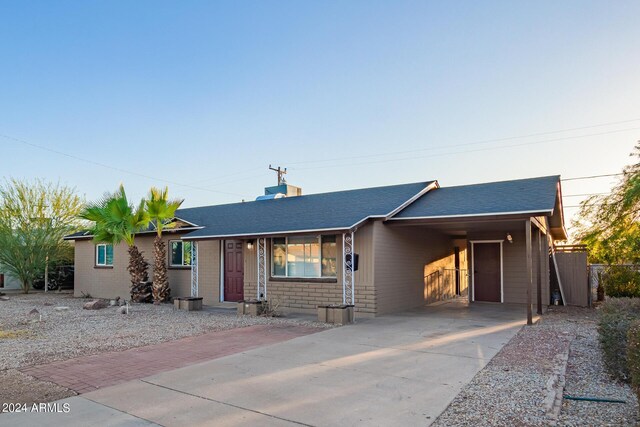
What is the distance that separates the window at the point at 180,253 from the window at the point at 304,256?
4.52 metres

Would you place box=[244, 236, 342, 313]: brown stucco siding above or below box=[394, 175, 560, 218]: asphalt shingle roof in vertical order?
below

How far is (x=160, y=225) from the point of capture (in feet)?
48.9

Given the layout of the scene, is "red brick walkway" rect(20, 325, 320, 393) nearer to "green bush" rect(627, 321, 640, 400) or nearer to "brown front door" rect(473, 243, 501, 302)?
"green bush" rect(627, 321, 640, 400)

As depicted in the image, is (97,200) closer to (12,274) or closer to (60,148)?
(60,148)

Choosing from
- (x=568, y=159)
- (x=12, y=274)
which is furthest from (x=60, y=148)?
(x=568, y=159)

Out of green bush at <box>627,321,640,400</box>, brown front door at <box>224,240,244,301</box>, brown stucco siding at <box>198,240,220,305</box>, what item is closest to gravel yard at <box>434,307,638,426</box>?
green bush at <box>627,321,640,400</box>

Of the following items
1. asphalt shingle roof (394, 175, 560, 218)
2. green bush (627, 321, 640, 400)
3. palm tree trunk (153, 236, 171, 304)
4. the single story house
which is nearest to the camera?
green bush (627, 321, 640, 400)

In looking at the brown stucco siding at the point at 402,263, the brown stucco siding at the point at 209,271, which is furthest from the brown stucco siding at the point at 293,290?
the brown stucco siding at the point at 209,271

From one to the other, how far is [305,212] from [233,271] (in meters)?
3.40

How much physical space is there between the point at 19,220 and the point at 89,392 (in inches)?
750

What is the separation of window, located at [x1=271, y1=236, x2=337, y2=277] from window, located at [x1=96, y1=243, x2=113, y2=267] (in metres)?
9.40

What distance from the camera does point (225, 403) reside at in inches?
180

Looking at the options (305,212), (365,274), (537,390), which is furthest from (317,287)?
(537,390)

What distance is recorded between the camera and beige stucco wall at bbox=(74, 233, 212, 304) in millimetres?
15133
